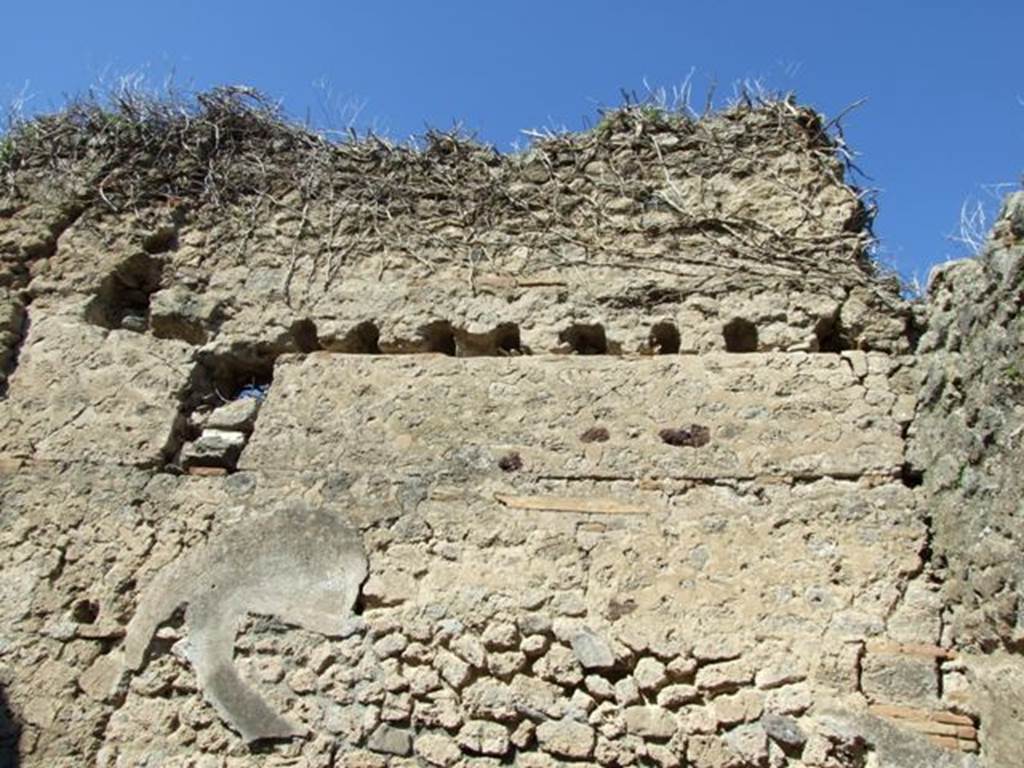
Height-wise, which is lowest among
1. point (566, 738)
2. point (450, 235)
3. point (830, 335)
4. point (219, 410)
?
point (566, 738)

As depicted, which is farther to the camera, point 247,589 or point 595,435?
point 595,435

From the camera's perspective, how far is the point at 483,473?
393cm

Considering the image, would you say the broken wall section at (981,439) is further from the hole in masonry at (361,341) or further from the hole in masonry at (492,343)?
the hole in masonry at (361,341)

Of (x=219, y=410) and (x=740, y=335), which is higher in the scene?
(x=740, y=335)

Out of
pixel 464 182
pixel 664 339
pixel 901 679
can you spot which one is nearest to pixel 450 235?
pixel 464 182

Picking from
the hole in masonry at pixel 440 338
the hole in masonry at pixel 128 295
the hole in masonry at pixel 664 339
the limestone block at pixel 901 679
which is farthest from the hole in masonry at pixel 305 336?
the limestone block at pixel 901 679

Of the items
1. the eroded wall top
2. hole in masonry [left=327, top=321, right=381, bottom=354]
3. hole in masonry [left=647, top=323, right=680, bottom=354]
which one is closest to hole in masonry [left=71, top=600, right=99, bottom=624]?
the eroded wall top

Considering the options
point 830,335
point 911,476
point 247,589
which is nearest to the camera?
point 911,476

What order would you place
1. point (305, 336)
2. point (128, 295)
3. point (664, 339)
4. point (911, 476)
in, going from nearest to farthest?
point (911, 476), point (664, 339), point (305, 336), point (128, 295)

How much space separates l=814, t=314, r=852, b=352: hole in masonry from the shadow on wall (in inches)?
130

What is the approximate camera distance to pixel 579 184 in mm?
4703

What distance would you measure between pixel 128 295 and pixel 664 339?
2.57 metres

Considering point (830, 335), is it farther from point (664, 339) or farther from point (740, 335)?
point (664, 339)

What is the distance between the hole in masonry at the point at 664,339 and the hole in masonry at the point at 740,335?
20 cm
